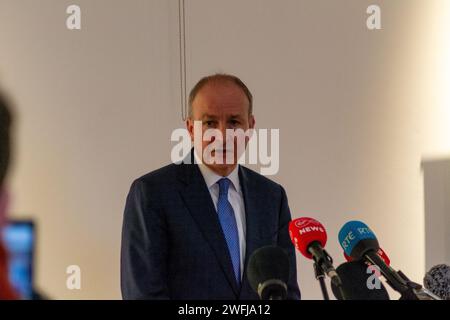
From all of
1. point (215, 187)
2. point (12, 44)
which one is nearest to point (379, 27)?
point (215, 187)

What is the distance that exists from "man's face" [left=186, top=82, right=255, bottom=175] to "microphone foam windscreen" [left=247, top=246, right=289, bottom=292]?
79 cm

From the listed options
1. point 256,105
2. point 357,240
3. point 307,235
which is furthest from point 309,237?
point 256,105

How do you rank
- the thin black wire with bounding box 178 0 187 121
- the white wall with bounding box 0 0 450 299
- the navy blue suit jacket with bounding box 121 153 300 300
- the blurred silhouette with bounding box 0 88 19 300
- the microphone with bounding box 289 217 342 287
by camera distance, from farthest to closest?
1. the thin black wire with bounding box 178 0 187 121
2. the white wall with bounding box 0 0 450 299
3. the navy blue suit jacket with bounding box 121 153 300 300
4. the microphone with bounding box 289 217 342 287
5. the blurred silhouette with bounding box 0 88 19 300

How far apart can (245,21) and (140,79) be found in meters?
0.52

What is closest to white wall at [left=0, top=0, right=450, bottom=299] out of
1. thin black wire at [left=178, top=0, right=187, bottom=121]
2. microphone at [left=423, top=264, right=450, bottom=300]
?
thin black wire at [left=178, top=0, right=187, bottom=121]

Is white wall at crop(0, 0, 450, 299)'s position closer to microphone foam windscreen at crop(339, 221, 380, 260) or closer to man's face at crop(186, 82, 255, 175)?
man's face at crop(186, 82, 255, 175)

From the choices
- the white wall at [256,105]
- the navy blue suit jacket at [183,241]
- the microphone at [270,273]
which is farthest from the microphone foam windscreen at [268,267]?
the white wall at [256,105]

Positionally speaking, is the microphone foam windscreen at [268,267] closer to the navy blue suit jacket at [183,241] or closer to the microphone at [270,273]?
the microphone at [270,273]

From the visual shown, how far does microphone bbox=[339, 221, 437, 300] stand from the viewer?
1.25 m

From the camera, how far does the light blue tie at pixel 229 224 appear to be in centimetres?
195

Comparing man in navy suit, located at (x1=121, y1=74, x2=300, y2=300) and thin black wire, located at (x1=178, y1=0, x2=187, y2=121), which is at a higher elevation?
thin black wire, located at (x1=178, y1=0, x2=187, y2=121)

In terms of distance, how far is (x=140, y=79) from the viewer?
259cm
